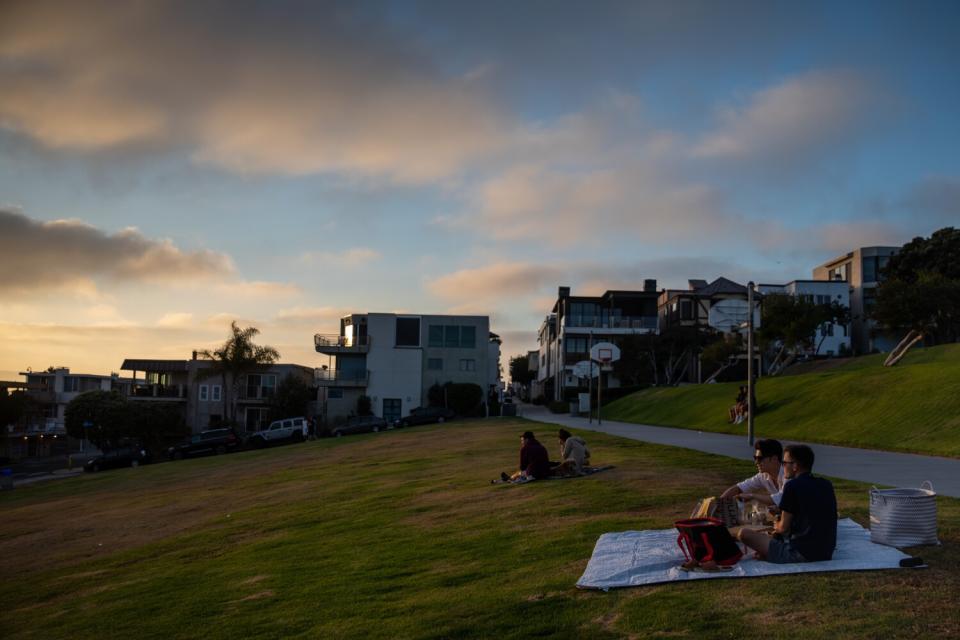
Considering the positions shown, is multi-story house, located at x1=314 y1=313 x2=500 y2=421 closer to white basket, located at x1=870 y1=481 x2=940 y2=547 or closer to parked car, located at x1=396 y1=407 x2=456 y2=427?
parked car, located at x1=396 y1=407 x2=456 y2=427

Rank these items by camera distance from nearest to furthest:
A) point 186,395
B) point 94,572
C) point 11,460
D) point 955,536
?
point 955,536, point 94,572, point 11,460, point 186,395

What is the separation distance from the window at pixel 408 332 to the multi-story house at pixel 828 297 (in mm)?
31625

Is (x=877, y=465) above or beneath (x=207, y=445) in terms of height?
above

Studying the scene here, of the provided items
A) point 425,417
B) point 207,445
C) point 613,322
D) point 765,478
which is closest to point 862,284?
point 613,322

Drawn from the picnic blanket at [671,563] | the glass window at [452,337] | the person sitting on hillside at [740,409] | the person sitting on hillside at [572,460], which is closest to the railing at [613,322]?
the glass window at [452,337]

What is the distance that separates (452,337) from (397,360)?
541 cm

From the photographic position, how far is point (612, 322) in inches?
3110

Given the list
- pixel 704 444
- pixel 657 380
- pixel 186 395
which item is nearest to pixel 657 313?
pixel 657 380

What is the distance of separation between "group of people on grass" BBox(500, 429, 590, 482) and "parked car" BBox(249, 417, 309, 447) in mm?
36309

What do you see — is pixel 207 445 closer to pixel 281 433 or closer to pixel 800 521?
pixel 281 433

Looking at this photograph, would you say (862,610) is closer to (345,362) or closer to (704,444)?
(704,444)

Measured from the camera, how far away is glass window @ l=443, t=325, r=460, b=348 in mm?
71062

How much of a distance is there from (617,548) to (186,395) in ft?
243

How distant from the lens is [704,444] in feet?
83.2
